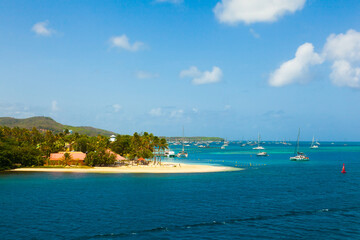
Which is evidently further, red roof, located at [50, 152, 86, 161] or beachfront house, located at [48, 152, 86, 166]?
red roof, located at [50, 152, 86, 161]

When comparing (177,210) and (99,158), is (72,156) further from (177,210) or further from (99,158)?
(177,210)

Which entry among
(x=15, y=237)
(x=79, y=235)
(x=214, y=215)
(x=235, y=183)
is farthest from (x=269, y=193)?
(x=15, y=237)

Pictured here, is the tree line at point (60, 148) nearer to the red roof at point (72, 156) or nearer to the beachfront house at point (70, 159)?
the beachfront house at point (70, 159)

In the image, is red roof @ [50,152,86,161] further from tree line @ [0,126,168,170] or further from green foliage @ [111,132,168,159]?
green foliage @ [111,132,168,159]

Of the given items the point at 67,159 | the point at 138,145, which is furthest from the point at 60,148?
the point at 138,145

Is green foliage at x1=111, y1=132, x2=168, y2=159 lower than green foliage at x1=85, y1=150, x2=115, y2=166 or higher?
higher

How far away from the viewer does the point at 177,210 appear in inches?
1983

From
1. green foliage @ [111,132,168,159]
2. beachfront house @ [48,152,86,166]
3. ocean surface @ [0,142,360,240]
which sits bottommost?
ocean surface @ [0,142,360,240]

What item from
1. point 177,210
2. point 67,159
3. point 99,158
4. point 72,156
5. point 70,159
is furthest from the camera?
point 72,156

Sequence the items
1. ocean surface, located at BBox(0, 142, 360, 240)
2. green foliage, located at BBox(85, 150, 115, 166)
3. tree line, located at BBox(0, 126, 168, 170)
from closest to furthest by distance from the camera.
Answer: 1. ocean surface, located at BBox(0, 142, 360, 240)
2. tree line, located at BBox(0, 126, 168, 170)
3. green foliage, located at BBox(85, 150, 115, 166)

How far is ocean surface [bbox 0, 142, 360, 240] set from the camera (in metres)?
39.1

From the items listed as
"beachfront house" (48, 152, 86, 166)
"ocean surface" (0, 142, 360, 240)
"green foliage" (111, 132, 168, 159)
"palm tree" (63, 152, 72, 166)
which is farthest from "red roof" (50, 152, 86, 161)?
"ocean surface" (0, 142, 360, 240)

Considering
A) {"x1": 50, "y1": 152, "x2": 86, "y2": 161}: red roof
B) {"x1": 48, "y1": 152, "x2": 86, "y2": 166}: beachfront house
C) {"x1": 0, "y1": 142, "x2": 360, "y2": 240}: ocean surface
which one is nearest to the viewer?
{"x1": 0, "y1": 142, "x2": 360, "y2": 240}: ocean surface

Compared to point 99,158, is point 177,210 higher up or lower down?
lower down
